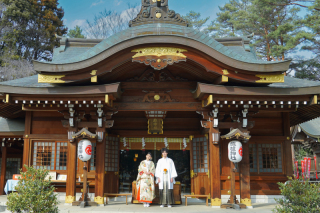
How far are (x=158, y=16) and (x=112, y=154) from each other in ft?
17.3

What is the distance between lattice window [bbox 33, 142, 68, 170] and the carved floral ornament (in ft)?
14.7

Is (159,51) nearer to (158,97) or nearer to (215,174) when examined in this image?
(158,97)

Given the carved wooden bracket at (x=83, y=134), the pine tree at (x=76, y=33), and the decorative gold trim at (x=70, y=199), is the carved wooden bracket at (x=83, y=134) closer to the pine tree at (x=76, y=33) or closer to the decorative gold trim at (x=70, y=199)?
the decorative gold trim at (x=70, y=199)

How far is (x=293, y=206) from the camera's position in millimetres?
6230

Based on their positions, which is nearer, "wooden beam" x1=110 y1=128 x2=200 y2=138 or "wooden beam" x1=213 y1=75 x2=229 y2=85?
"wooden beam" x1=213 y1=75 x2=229 y2=85

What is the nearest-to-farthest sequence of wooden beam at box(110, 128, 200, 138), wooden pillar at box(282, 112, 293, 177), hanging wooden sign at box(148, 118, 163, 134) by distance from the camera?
wooden pillar at box(282, 112, 293, 177) < hanging wooden sign at box(148, 118, 163, 134) < wooden beam at box(110, 128, 200, 138)

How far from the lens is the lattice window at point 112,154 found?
11062 millimetres

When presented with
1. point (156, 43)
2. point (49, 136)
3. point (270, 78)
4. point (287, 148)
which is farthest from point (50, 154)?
point (287, 148)

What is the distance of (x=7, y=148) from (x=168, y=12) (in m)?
9.29

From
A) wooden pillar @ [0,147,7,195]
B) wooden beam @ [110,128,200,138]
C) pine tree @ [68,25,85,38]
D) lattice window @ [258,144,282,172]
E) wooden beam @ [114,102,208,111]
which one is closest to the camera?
wooden beam @ [114,102,208,111]

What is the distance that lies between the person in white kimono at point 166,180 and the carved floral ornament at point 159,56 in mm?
2766

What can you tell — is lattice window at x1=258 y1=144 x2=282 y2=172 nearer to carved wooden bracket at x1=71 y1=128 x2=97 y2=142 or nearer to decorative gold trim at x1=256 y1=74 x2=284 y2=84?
decorative gold trim at x1=256 y1=74 x2=284 y2=84

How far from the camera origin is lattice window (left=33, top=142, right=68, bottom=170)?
10.8 meters

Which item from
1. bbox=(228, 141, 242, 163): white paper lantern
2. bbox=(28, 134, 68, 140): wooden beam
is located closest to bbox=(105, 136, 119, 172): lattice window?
bbox=(28, 134, 68, 140): wooden beam
